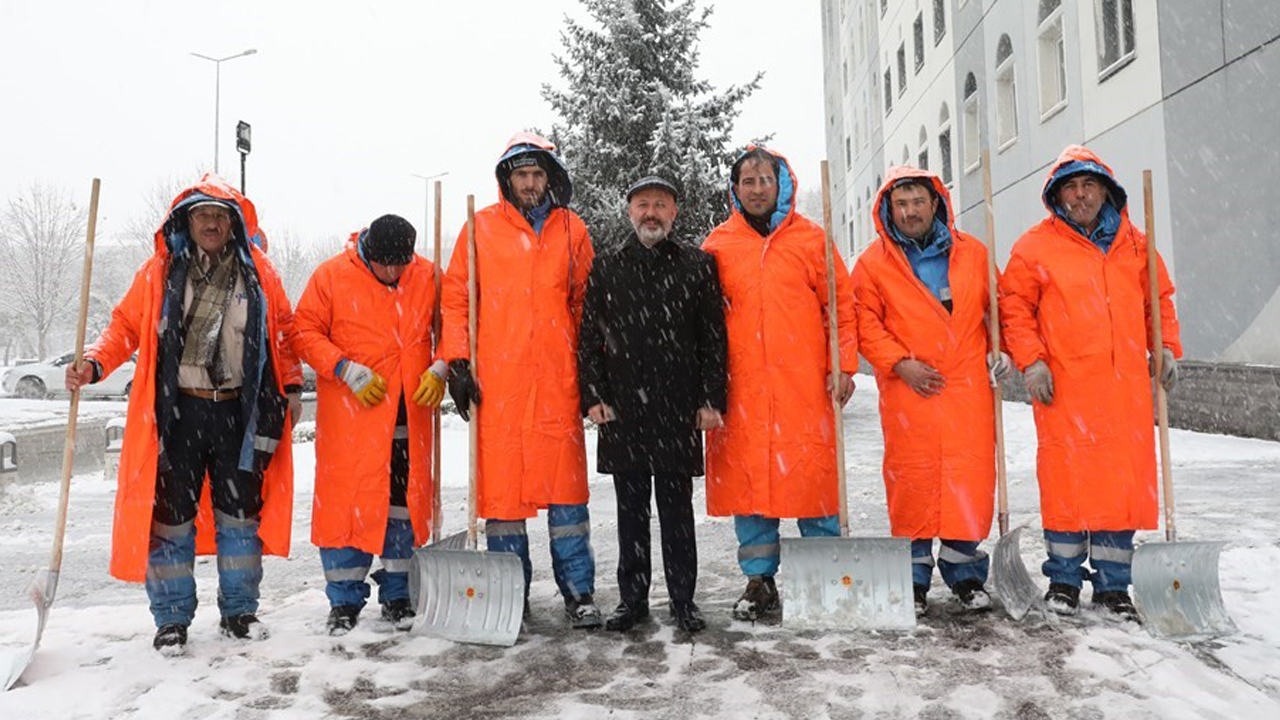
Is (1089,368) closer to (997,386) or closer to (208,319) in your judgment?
(997,386)

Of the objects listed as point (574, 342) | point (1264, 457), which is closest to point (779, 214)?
point (574, 342)

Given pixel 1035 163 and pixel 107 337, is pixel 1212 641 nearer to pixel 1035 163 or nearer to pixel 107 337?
pixel 107 337

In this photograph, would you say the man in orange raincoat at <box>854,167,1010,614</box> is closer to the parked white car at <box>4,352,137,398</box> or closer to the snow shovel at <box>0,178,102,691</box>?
the snow shovel at <box>0,178,102,691</box>

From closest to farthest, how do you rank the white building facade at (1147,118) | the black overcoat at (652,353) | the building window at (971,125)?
1. the black overcoat at (652,353)
2. the white building facade at (1147,118)
3. the building window at (971,125)

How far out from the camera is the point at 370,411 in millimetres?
3904

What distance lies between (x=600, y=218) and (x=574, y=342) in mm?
7843

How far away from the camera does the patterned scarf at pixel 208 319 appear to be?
12.1 ft

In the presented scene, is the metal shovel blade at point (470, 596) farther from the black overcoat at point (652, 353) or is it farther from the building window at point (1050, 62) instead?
the building window at point (1050, 62)

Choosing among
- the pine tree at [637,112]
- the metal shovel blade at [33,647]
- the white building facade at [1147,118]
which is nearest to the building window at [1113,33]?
the white building facade at [1147,118]

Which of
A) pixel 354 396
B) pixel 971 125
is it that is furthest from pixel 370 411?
pixel 971 125

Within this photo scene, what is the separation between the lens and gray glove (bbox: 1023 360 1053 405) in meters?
3.83

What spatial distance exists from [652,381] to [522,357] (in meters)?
0.59

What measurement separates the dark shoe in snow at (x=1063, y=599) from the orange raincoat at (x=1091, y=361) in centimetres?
27

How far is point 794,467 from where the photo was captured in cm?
388
